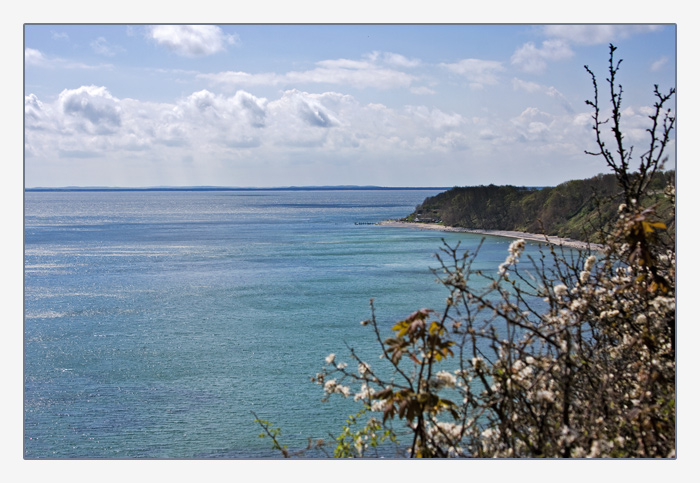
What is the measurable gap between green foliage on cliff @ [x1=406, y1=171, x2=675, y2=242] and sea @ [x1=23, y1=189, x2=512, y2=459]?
8.22 feet

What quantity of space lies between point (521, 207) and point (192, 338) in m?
15.8

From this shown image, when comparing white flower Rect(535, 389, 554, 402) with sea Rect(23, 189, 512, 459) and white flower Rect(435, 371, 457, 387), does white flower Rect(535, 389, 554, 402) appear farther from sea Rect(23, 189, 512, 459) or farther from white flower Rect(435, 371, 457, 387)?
sea Rect(23, 189, 512, 459)

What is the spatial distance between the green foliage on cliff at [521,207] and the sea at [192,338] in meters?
2.51

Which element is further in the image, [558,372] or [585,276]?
[585,276]

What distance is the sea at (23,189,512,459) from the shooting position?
733 centimetres

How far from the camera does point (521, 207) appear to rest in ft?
79.2

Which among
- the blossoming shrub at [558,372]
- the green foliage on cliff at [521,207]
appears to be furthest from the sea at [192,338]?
the green foliage on cliff at [521,207]

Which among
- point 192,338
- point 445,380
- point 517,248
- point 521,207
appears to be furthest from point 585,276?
point 521,207

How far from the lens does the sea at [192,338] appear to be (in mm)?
7332

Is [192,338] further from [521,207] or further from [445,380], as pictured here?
[521,207]

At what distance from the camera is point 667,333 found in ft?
9.79

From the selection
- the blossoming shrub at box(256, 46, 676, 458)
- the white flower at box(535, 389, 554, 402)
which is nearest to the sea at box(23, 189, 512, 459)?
the blossoming shrub at box(256, 46, 676, 458)
